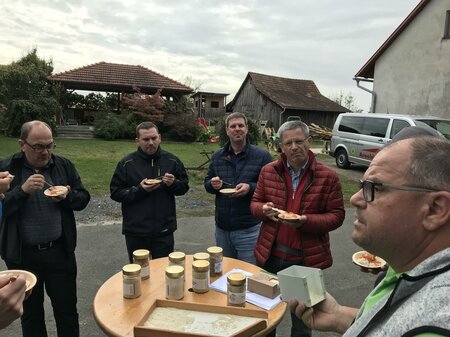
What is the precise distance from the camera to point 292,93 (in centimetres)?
2964

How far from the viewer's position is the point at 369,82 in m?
18.5

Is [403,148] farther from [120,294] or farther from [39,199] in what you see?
[39,199]

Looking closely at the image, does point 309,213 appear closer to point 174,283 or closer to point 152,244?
point 174,283

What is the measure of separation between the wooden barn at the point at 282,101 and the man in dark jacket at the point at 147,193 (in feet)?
76.2

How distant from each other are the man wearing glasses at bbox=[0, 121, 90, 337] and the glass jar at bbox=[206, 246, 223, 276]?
1.34 metres

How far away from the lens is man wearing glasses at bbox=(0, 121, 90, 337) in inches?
108

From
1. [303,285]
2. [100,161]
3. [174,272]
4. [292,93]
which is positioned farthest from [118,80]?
[303,285]

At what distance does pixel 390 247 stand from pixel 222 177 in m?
2.62

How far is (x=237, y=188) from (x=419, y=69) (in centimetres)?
1552

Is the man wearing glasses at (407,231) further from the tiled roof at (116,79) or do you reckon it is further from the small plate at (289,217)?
the tiled roof at (116,79)

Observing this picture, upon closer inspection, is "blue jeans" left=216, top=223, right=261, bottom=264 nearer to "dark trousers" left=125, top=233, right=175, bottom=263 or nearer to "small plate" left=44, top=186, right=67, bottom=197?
"dark trousers" left=125, top=233, right=175, bottom=263

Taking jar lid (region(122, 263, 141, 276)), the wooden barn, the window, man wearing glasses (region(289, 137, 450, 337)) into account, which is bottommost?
jar lid (region(122, 263, 141, 276))

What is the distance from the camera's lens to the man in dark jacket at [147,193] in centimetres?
338

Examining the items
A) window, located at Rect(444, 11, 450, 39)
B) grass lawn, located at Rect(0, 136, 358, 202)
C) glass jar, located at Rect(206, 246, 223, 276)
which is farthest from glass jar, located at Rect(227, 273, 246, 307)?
window, located at Rect(444, 11, 450, 39)
